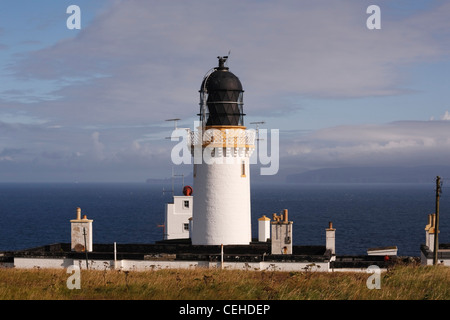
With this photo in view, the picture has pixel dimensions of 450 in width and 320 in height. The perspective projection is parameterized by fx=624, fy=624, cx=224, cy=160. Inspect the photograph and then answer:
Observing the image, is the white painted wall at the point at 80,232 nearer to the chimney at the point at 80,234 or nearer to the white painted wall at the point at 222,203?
the chimney at the point at 80,234

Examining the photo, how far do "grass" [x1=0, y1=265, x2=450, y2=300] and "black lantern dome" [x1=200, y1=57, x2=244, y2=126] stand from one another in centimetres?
1348

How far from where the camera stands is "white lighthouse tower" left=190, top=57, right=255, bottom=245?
34250 mm

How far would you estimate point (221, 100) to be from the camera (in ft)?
114

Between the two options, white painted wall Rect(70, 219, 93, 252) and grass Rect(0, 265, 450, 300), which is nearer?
grass Rect(0, 265, 450, 300)

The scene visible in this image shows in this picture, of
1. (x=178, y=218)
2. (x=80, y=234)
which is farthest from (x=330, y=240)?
(x=178, y=218)

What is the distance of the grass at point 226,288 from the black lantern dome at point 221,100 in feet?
44.2

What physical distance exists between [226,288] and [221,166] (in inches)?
599

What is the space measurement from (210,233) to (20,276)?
13293 mm

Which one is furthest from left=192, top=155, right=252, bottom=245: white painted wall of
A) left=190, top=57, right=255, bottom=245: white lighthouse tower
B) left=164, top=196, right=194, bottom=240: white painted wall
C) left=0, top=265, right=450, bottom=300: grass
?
left=164, top=196, right=194, bottom=240: white painted wall

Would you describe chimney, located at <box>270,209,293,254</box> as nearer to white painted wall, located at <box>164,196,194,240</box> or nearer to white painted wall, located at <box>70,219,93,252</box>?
white painted wall, located at <box>70,219,93,252</box>

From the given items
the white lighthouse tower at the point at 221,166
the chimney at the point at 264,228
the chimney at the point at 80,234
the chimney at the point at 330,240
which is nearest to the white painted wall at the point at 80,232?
the chimney at the point at 80,234

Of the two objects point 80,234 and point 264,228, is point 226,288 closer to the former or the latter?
point 80,234
